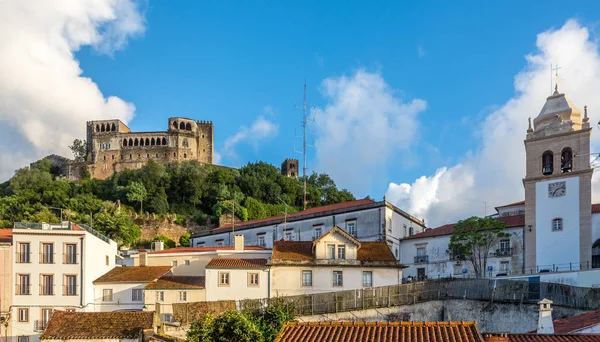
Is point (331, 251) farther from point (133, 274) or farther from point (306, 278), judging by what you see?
point (133, 274)

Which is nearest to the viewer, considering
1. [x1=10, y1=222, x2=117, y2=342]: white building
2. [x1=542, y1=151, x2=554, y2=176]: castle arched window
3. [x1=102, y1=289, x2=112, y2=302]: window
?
[x1=10, y1=222, x2=117, y2=342]: white building

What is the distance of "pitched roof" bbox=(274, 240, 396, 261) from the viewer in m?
44.7

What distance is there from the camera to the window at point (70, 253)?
4525 cm

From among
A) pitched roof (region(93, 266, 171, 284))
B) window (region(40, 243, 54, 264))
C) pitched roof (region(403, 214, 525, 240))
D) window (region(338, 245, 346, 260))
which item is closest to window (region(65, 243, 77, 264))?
window (region(40, 243, 54, 264))

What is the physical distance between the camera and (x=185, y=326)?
36.4m

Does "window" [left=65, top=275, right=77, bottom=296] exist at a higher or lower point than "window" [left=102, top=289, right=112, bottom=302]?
higher

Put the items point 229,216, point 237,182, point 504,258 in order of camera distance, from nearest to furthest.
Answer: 1. point 504,258
2. point 229,216
3. point 237,182

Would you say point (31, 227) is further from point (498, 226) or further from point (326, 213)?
point (498, 226)

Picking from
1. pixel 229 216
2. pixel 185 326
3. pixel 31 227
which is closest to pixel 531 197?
pixel 185 326

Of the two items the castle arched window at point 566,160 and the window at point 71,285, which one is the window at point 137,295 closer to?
the window at point 71,285

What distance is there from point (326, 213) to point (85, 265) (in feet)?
80.5

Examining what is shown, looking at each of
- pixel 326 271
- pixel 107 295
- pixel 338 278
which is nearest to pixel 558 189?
pixel 338 278

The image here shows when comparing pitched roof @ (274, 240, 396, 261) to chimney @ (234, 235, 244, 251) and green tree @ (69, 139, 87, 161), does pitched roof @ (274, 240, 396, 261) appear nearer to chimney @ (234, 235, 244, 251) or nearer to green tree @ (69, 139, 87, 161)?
chimney @ (234, 235, 244, 251)

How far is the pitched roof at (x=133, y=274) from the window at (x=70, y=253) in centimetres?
250
